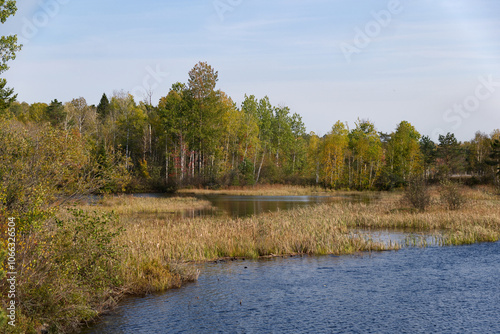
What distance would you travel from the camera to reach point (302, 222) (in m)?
27.7

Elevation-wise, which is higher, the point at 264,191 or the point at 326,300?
the point at 264,191

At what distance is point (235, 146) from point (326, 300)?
67981mm

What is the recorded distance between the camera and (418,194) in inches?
1447

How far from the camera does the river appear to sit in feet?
43.6

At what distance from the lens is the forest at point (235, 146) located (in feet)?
236

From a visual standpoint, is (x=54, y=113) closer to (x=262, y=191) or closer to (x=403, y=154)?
(x=262, y=191)

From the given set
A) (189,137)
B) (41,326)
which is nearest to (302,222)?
(41,326)

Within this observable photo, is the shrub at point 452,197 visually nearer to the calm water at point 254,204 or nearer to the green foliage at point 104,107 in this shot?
the calm water at point 254,204

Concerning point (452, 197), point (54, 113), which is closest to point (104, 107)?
point (54, 113)

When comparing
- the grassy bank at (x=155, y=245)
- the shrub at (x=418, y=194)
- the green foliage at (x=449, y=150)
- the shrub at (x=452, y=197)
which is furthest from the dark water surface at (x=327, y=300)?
the green foliage at (x=449, y=150)

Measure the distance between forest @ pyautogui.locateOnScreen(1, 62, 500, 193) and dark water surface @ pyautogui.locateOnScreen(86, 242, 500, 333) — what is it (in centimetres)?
4885

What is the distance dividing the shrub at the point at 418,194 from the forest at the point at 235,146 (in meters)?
37.0

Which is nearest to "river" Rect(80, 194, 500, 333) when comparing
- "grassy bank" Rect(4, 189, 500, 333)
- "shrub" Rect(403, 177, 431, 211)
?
"grassy bank" Rect(4, 189, 500, 333)

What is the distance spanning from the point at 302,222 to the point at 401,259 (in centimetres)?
729
